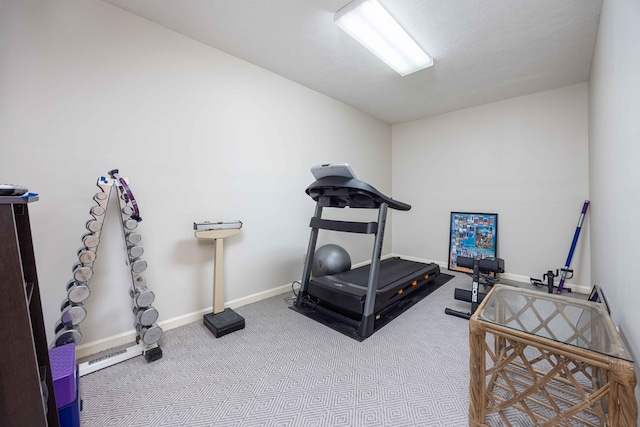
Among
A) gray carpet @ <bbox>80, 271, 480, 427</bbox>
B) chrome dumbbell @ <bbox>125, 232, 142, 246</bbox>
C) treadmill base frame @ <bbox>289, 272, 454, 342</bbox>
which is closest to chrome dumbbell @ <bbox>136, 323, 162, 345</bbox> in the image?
gray carpet @ <bbox>80, 271, 480, 427</bbox>

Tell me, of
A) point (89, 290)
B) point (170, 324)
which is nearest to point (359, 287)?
point (170, 324)

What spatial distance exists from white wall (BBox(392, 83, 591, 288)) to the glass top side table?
7.23ft

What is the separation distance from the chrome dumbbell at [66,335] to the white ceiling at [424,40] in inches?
88.2

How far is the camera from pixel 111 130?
1.92 m

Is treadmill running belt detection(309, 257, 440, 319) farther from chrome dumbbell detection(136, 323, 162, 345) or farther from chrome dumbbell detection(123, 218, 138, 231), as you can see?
chrome dumbbell detection(123, 218, 138, 231)

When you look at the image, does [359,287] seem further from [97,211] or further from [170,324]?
[97,211]

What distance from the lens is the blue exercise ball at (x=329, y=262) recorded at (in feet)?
9.57

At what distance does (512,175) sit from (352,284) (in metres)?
2.81

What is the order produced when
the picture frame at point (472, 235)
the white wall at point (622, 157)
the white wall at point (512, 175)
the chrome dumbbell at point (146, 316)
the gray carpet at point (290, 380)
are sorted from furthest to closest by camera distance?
the picture frame at point (472, 235) < the white wall at point (512, 175) < the chrome dumbbell at point (146, 316) < the gray carpet at point (290, 380) < the white wall at point (622, 157)

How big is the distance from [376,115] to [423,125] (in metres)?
0.83

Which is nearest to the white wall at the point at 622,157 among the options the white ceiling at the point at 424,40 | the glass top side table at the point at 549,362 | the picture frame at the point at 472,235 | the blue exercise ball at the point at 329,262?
the glass top side table at the point at 549,362

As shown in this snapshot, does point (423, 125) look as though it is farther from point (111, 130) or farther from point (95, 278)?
point (95, 278)

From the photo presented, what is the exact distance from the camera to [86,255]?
1.61 meters

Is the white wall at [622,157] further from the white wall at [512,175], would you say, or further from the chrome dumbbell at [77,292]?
the chrome dumbbell at [77,292]
